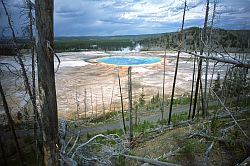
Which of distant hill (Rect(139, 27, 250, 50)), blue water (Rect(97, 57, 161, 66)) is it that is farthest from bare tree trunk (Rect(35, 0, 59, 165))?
blue water (Rect(97, 57, 161, 66))

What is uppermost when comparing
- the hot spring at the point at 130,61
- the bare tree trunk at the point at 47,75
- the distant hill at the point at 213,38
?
the distant hill at the point at 213,38

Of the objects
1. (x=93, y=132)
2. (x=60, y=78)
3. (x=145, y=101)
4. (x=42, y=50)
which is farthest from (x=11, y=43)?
(x=60, y=78)

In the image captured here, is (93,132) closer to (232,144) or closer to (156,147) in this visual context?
(156,147)

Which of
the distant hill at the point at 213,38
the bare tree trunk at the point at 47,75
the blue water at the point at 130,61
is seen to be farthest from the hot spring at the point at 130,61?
the bare tree trunk at the point at 47,75

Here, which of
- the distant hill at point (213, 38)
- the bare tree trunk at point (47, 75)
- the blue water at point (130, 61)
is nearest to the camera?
the bare tree trunk at point (47, 75)

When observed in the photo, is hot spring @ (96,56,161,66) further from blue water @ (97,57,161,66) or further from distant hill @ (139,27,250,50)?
distant hill @ (139,27,250,50)

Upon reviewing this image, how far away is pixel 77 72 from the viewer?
153 ft

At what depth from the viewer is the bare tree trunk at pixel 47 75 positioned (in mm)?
3609

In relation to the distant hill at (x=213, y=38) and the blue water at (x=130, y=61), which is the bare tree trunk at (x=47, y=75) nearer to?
the distant hill at (x=213, y=38)

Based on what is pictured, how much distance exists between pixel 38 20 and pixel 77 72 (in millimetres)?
43798

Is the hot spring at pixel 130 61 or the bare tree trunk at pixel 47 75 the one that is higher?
the bare tree trunk at pixel 47 75

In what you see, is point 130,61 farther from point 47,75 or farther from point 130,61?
point 47,75

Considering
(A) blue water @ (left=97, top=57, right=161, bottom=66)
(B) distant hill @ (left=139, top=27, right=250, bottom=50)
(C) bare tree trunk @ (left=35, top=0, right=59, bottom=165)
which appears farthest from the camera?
(A) blue water @ (left=97, top=57, right=161, bottom=66)

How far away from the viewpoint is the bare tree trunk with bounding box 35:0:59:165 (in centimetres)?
361
